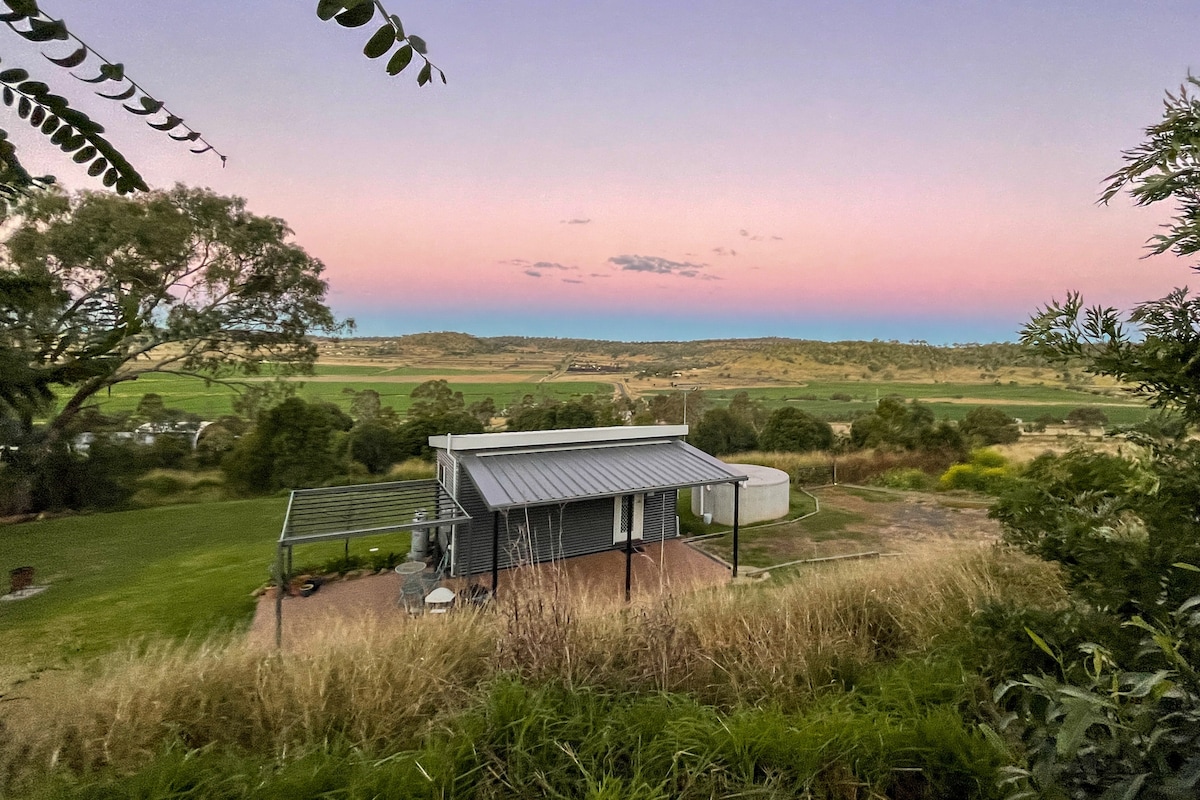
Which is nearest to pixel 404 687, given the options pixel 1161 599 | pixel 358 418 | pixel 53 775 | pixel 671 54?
pixel 53 775

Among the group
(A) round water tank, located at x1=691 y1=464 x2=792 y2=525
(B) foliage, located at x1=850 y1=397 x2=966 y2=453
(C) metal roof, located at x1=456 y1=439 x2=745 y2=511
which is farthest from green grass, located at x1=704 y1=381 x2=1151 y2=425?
(C) metal roof, located at x1=456 y1=439 x2=745 y2=511

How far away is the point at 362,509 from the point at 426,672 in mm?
8410

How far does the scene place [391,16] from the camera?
573 mm

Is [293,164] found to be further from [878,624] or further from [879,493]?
[879,493]

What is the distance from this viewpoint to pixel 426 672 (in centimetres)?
264

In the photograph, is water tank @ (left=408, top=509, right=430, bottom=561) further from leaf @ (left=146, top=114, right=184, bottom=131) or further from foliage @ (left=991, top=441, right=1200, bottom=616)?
leaf @ (left=146, top=114, right=184, bottom=131)

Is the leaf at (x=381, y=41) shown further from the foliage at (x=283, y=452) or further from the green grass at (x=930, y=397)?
the green grass at (x=930, y=397)

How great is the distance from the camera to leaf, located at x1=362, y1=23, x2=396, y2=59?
61 cm

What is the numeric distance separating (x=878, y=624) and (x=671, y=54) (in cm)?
574

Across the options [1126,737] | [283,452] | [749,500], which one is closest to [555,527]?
[749,500]

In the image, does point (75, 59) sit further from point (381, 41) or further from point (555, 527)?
point (555, 527)

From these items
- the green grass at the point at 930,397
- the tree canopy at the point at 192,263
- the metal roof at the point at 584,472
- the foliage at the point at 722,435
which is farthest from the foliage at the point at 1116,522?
the green grass at the point at 930,397

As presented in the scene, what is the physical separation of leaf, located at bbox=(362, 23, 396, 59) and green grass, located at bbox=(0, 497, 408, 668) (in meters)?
8.42

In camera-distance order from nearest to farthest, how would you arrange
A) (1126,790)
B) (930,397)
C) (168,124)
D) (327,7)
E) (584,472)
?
(327,7)
(168,124)
(1126,790)
(584,472)
(930,397)
